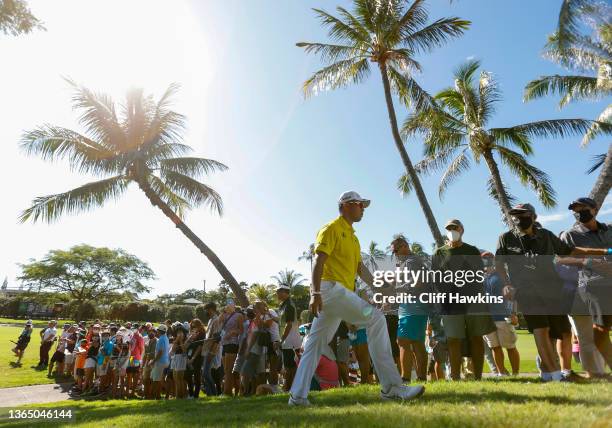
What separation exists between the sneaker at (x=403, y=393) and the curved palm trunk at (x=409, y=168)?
11.6 m

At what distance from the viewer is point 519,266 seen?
4629 mm

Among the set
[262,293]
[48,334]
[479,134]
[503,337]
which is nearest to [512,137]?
[479,134]

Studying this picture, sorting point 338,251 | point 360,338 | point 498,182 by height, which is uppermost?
point 498,182

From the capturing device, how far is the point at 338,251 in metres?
4.00

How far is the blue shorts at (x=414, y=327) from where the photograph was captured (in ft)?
19.0

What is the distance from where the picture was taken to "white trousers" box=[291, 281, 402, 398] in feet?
12.2

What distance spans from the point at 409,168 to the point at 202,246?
8.48m

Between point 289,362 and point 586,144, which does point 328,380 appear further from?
point 586,144

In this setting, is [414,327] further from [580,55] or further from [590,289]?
[580,55]

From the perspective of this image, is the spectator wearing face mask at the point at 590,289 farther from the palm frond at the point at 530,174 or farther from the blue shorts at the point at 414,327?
the palm frond at the point at 530,174

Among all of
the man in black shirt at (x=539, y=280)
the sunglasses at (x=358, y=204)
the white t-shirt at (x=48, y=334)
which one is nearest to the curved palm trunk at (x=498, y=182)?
the man in black shirt at (x=539, y=280)

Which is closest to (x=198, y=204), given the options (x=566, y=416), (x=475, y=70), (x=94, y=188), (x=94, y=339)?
(x=94, y=188)

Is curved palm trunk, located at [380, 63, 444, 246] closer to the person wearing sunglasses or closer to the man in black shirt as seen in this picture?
the man in black shirt

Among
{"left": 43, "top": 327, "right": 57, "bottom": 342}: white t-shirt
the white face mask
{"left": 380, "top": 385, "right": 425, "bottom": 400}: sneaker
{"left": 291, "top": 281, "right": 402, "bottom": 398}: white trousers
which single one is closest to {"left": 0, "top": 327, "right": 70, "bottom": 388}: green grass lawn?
{"left": 43, "top": 327, "right": 57, "bottom": 342}: white t-shirt
